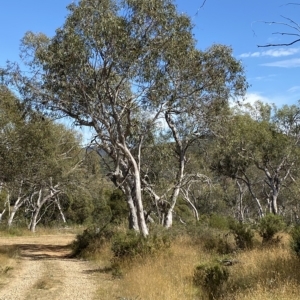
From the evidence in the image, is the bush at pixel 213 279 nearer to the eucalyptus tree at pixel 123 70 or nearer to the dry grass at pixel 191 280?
the dry grass at pixel 191 280

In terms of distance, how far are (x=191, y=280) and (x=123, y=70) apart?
9.01 m

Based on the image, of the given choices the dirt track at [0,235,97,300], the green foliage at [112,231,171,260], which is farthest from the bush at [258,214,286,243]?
the dirt track at [0,235,97,300]

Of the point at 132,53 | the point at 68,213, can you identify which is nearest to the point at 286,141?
the point at 132,53

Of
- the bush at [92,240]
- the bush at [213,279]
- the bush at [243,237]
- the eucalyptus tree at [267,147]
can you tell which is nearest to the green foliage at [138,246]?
the bush at [243,237]

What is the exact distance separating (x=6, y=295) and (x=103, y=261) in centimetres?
698

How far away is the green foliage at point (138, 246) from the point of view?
14680mm

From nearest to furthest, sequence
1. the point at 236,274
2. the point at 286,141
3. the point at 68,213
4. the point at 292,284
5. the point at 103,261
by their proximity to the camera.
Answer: the point at 292,284 → the point at 236,274 → the point at 103,261 → the point at 286,141 → the point at 68,213

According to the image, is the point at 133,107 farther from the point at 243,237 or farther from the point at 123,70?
the point at 243,237

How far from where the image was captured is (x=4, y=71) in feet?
59.9

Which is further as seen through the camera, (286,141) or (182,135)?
(286,141)

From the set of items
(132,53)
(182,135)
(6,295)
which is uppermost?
(132,53)

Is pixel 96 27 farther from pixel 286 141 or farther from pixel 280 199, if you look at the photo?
pixel 280 199

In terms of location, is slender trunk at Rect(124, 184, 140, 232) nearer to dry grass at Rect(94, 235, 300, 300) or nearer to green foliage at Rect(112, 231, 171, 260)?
green foliage at Rect(112, 231, 171, 260)

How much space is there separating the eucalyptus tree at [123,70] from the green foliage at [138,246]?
1.44 m
